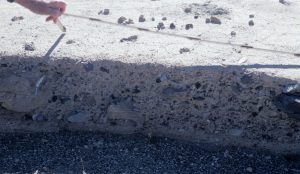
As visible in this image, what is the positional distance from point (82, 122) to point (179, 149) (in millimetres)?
797

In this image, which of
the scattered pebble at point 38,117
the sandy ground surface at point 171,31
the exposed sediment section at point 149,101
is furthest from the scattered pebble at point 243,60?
the scattered pebble at point 38,117

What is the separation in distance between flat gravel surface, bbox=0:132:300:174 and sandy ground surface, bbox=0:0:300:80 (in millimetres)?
637

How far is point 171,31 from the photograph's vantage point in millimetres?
4414

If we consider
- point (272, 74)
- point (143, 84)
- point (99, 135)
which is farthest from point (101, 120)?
point (272, 74)

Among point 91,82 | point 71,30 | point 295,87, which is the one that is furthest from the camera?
point 71,30

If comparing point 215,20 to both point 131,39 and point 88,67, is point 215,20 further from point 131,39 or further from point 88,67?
point 88,67

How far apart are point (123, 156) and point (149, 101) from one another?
46 centimetres

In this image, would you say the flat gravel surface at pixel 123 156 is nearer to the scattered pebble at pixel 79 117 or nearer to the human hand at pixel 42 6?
the scattered pebble at pixel 79 117

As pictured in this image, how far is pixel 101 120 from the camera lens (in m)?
3.91

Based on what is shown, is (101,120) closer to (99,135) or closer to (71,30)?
(99,135)

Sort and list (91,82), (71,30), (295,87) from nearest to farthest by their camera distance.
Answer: (295,87)
(91,82)
(71,30)

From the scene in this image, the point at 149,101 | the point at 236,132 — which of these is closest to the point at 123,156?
the point at 149,101

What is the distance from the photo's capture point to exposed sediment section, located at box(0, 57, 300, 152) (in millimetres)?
3725

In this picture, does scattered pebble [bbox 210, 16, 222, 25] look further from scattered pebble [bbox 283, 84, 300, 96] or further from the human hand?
the human hand
